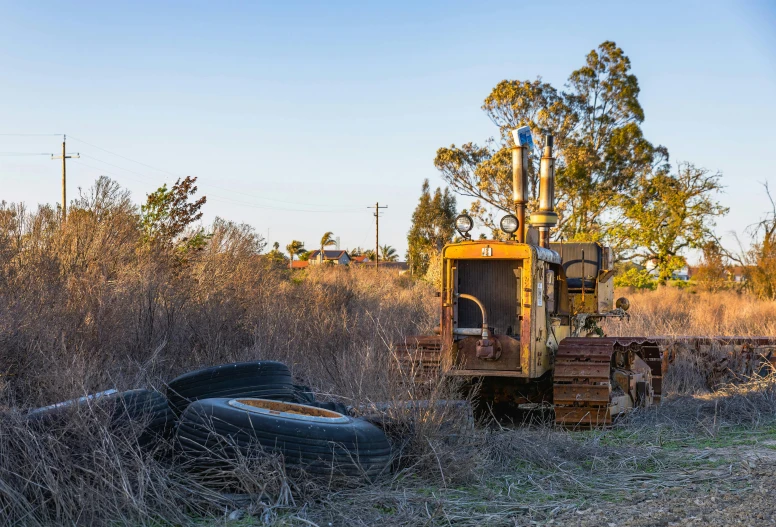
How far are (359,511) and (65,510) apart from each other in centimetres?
188

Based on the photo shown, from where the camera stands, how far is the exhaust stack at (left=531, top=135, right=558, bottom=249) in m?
10.4

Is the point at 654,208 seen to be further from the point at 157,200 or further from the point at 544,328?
the point at 544,328

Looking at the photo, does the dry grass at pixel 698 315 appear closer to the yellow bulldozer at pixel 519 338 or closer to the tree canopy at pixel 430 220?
the yellow bulldozer at pixel 519 338

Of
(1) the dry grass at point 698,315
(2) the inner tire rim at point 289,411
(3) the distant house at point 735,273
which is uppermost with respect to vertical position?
(3) the distant house at point 735,273

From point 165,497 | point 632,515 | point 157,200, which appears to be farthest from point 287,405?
point 157,200

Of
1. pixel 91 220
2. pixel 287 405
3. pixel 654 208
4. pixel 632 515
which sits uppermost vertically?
pixel 654 208

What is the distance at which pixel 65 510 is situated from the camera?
5254 millimetres

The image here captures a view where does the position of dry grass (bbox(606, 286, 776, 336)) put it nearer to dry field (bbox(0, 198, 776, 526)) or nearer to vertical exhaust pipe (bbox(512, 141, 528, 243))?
dry field (bbox(0, 198, 776, 526))

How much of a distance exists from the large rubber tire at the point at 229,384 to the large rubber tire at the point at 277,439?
1.40 meters

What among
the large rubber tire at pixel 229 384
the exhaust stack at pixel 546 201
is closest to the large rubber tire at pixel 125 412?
the large rubber tire at pixel 229 384

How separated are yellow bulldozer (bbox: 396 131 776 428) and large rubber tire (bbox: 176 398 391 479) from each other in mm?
2663

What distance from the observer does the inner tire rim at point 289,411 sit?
20.7ft

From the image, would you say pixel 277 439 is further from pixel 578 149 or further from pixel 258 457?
pixel 578 149

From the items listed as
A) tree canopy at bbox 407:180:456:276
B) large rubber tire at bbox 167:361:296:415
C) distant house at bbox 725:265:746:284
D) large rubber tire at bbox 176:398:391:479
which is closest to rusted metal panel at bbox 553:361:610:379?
large rubber tire at bbox 167:361:296:415
